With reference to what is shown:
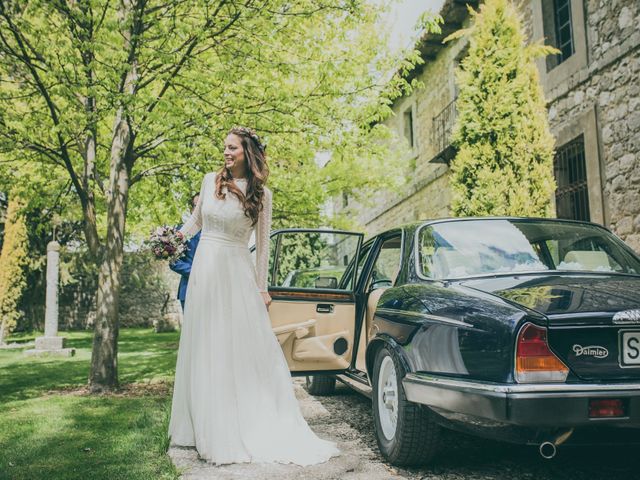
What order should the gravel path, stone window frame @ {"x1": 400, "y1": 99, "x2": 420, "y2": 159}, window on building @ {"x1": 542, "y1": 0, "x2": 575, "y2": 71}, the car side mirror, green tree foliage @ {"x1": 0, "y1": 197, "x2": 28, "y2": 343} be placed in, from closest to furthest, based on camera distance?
1. the gravel path
2. the car side mirror
3. window on building @ {"x1": 542, "y1": 0, "x2": 575, "y2": 71}
4. green tree foliage @ {"x1": 0, "y1": 197, "x2": 28, "y2": 343}
5. stone window frame @ {"x1": 400, "y1": 99, "x2": 420, "y2": 159}

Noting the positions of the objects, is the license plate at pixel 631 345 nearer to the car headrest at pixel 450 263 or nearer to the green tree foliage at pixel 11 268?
the car headrest at pixel 450 263

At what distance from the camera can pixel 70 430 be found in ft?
16.1

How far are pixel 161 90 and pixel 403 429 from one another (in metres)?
5.46

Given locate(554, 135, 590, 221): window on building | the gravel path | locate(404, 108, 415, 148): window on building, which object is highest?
locate(404, 108, 415, 148): window on building

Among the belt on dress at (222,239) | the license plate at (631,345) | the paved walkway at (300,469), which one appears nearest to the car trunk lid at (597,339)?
the license plate at (631,345)

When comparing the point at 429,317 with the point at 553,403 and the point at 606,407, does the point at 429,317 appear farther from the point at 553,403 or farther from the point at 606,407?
the point at 606,407

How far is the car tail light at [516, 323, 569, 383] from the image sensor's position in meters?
2.69

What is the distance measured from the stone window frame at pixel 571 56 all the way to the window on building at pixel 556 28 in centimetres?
10

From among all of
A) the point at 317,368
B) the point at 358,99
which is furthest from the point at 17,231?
the point at 317,368

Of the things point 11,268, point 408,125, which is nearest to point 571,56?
point 408,125

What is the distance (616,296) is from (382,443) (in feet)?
5.71

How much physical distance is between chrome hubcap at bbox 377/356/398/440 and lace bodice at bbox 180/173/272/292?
1.03 m

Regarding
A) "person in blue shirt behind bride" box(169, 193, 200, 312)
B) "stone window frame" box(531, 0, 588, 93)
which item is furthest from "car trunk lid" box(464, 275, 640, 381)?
"stone window frame" box(531, 0, 588, 93)

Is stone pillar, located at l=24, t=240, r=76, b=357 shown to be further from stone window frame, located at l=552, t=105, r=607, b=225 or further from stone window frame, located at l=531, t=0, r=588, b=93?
stone window frame, located at l=531, t=0, r=588, b=93
